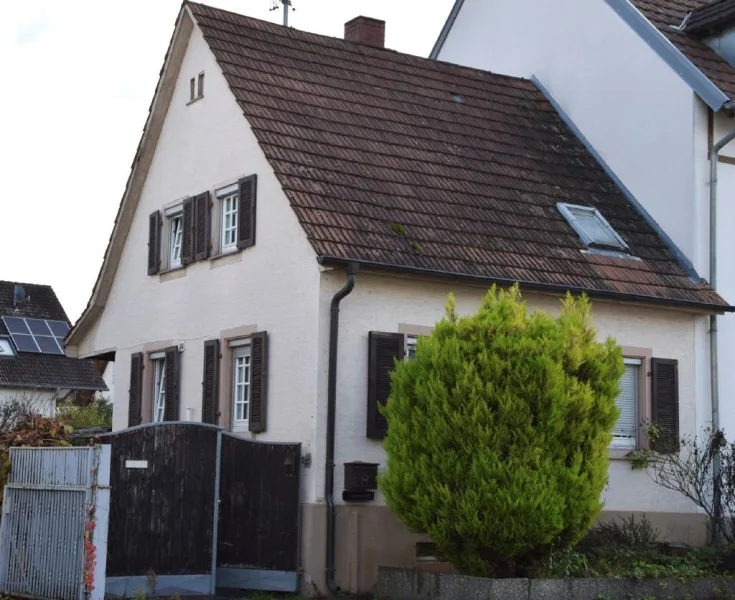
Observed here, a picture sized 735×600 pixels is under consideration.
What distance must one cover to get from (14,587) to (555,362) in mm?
6529

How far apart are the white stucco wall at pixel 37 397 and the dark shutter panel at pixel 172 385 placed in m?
27.9

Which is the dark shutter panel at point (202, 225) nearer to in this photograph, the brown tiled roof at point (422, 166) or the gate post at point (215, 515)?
the brown tiled roof at point (422, 166)

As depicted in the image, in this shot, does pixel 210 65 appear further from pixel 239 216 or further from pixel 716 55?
pixel 716 55

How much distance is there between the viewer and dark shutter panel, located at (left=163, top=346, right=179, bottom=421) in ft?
62.8

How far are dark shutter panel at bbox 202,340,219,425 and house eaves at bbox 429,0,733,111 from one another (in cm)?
794

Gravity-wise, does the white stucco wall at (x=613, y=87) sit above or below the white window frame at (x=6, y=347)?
above

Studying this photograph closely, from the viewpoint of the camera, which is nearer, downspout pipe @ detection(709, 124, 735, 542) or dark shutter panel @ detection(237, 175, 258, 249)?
dark shutter panel @ detection(237, 175, 258, 249)

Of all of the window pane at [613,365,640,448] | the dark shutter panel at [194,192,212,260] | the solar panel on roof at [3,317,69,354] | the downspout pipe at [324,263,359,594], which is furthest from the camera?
the solar panel on roof at [3,317,69,354]

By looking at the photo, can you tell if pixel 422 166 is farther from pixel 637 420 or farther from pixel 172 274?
pixel 637 420

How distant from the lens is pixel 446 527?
1341 cm

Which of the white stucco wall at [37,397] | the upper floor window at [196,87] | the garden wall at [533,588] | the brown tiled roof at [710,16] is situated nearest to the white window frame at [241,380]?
the garden wall at [533,588]

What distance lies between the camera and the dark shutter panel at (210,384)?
17906 millimetres

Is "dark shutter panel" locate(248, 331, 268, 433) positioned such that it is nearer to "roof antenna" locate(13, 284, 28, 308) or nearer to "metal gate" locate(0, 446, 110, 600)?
"metal gate" locate(0, 446, 110, 600)

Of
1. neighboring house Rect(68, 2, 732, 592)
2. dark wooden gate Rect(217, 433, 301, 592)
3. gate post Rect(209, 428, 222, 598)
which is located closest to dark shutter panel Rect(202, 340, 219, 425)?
neighboring house Rect(68, 2, 732, 592)
